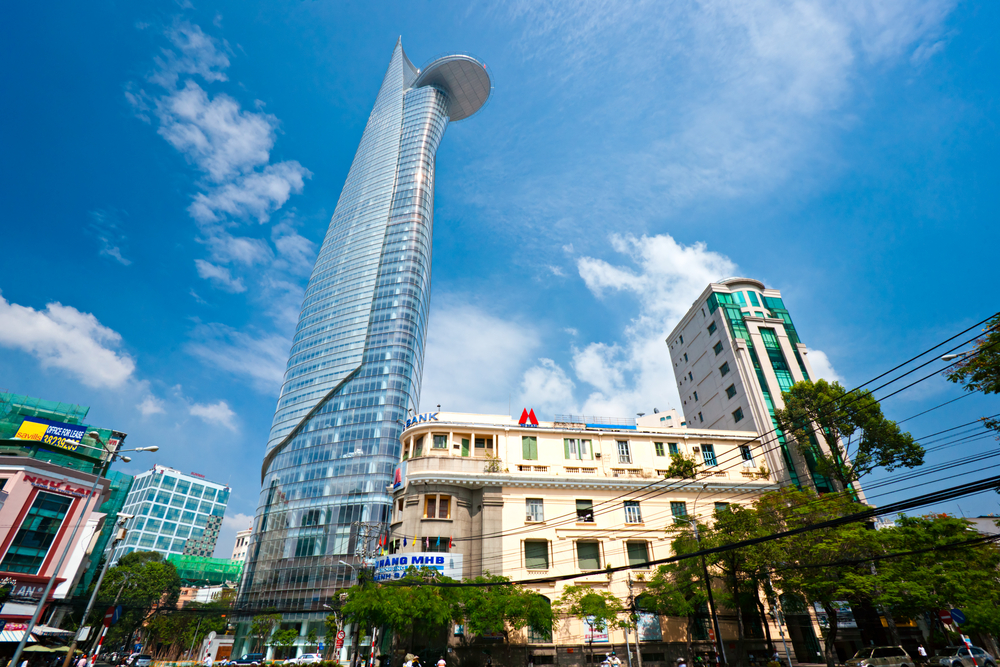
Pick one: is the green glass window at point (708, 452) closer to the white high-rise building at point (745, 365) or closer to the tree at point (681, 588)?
the white high-rise building at point (745, 365)

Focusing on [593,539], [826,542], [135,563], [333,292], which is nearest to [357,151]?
[333,292]

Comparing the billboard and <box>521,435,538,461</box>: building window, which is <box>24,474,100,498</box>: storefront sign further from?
<box>521,435,538,461</box>: building window

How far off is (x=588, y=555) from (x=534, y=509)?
559 cm

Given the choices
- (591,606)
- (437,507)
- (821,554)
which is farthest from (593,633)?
(821,554)

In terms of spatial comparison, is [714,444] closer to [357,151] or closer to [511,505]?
[511,505]

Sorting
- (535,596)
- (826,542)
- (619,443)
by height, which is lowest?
(535,596)

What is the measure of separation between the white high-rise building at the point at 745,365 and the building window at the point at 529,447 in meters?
24.8

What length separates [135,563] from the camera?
86.2 meters

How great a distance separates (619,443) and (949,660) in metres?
25.5

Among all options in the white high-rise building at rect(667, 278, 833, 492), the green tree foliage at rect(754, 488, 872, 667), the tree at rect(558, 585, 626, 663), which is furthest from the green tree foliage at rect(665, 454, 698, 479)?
the tree at rect(558, 585, 626, 663)

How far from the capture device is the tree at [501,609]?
3203 cm

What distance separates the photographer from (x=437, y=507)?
41406 millimetres

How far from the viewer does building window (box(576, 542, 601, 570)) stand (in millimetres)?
41094

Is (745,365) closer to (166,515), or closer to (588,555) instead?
(588,555)
